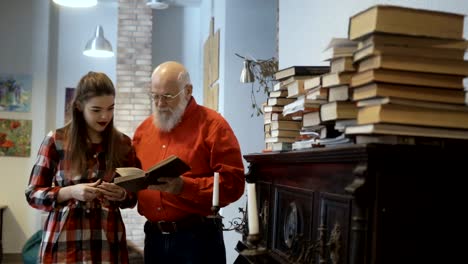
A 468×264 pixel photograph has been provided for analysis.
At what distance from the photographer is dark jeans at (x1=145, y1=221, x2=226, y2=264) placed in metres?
2.31

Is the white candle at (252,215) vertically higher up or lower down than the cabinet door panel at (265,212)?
higher up

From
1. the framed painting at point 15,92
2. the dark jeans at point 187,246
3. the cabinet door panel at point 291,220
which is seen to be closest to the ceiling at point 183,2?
the framed painting at point 15,92

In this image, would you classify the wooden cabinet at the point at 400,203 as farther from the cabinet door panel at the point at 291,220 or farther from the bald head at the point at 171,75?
the bald head at the point at 171,75

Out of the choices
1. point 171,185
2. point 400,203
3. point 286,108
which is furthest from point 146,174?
point 400,203

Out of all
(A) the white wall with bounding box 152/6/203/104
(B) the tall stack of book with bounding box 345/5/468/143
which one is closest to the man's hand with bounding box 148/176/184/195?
(B) the tall stack of book with bounding box 345/5/468/143

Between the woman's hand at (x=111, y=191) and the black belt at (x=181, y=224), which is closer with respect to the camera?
the woman's hand at (x=111, y=191)

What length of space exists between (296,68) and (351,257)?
77cm

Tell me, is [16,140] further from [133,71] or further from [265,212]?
[265,212]

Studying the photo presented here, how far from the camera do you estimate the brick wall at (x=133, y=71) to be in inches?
277

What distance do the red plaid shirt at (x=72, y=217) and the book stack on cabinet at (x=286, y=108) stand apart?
26.0 inches

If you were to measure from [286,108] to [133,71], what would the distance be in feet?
18.2

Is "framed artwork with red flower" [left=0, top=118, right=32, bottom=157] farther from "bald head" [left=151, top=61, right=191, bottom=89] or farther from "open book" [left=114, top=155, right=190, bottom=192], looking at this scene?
Result: "open book" [left=114, top=155, right=190, bottom=192]

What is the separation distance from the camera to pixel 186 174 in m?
2.35

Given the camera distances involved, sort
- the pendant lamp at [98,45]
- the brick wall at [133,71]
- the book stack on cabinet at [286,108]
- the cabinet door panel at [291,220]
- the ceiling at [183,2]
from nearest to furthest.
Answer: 1. the cabinet door panel at [291,220]
2. the book stack on cabinet at [286,108]
3. the pendant lamp at [98,45]
4. the brick wall at [133,71]
5. the ceiling at [183,2]
